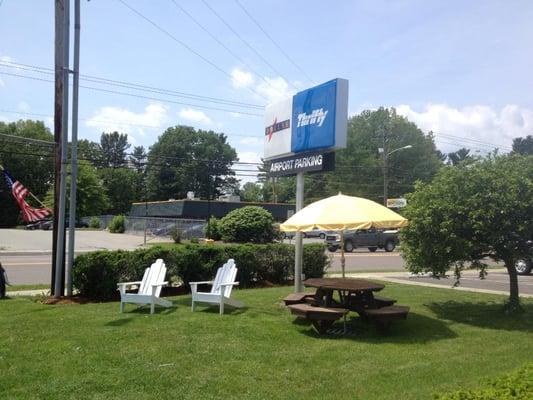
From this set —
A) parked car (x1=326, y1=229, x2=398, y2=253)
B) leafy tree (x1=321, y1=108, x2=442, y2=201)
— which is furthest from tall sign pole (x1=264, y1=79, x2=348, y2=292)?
leafy tree (x1=321, y1=108, x2=442, y2=201)

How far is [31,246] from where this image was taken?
1271 inches

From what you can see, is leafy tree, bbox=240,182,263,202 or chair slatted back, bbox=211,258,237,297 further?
leafy tree, bbox=240,182,263,202

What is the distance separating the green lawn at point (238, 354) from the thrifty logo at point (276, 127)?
4.33m

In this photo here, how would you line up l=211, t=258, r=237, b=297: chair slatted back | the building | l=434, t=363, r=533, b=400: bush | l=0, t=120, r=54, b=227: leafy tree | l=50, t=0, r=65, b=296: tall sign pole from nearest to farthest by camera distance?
l=434, t=363, r=533, b=400: bush
l=211, t=258, r=237, b=297: chair slatted back
l=50, t=0, r=65, b=296: tall sign pole
the building
l=0, t=120, r=54, b=227: leafy tree

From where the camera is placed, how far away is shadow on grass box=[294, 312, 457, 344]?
25.5 ft

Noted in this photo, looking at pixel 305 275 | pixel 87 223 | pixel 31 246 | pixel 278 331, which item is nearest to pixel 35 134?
pixel 87 223

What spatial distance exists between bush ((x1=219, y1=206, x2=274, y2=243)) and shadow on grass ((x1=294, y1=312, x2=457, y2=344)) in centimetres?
1894

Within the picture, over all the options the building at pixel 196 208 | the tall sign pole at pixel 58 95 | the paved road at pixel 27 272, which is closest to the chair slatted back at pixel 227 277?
the tall sign pole at pixel 58 95

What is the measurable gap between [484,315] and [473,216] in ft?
7.13

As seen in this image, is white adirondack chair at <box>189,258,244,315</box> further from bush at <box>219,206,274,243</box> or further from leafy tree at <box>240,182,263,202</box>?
leafy tree at <box>240,182,263,202</box>

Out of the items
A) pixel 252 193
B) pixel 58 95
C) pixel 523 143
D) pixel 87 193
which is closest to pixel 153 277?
pixel 58 95

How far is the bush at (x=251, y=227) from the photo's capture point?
2819 centimetres

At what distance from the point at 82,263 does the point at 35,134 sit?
72.4 metres

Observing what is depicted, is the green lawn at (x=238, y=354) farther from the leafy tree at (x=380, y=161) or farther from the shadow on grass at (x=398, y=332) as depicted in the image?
the leafy tree at (x=380, y=161)
